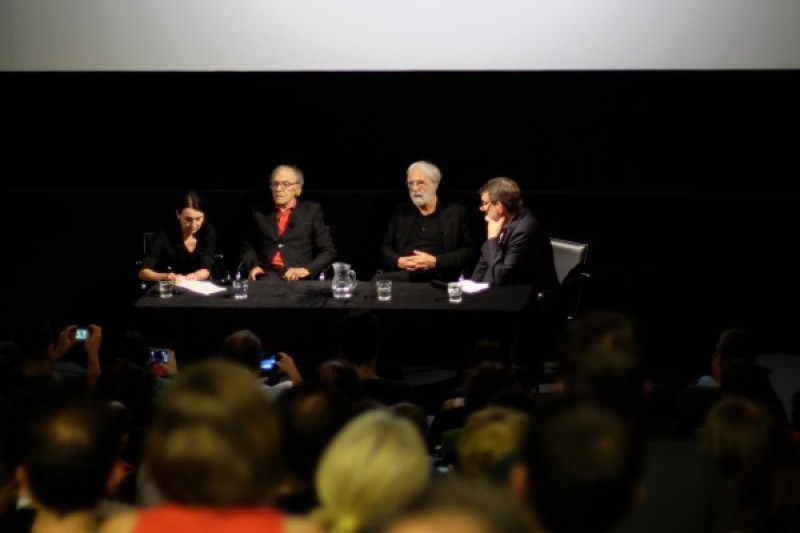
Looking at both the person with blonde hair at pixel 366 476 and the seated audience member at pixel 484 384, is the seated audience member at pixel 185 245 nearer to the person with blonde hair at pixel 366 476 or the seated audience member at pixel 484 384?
the seated audience member at pixel 484 384

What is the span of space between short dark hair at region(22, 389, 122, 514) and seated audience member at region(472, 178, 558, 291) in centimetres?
418

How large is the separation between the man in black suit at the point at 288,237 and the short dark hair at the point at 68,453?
→ 4640 mm

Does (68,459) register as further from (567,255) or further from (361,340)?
(567,255)

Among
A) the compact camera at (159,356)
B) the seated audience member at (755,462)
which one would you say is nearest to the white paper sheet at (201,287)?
the compact camera at (159,356)

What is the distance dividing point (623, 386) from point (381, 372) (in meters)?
3.45

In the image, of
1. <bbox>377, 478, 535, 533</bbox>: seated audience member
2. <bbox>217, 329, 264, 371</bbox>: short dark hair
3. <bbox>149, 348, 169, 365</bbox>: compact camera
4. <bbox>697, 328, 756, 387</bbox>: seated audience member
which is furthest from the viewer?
<bbox>149, 348, 169, 365</bbox>: compact camera

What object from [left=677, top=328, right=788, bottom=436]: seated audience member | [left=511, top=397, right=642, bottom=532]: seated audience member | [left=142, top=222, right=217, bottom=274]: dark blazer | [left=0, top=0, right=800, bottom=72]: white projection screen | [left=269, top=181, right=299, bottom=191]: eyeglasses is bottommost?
[left=677, top=328, right=788, bottom=436]: seated audience member

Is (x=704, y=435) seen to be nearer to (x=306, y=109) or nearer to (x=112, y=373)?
(x=112, y=373)

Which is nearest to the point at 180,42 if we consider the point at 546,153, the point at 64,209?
the point at 64,209

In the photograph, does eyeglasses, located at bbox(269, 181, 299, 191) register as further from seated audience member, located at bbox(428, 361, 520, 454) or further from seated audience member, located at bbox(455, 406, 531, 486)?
seated audience member, located at bbox(455, 406, 531, 486)

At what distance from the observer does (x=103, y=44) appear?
6.99 meters

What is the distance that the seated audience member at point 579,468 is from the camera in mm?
1710

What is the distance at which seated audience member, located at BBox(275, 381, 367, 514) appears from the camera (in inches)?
95.5

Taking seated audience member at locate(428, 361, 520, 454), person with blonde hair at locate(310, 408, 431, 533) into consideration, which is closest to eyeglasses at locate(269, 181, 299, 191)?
seated audience member at locate(428, 361, 520, 454)
